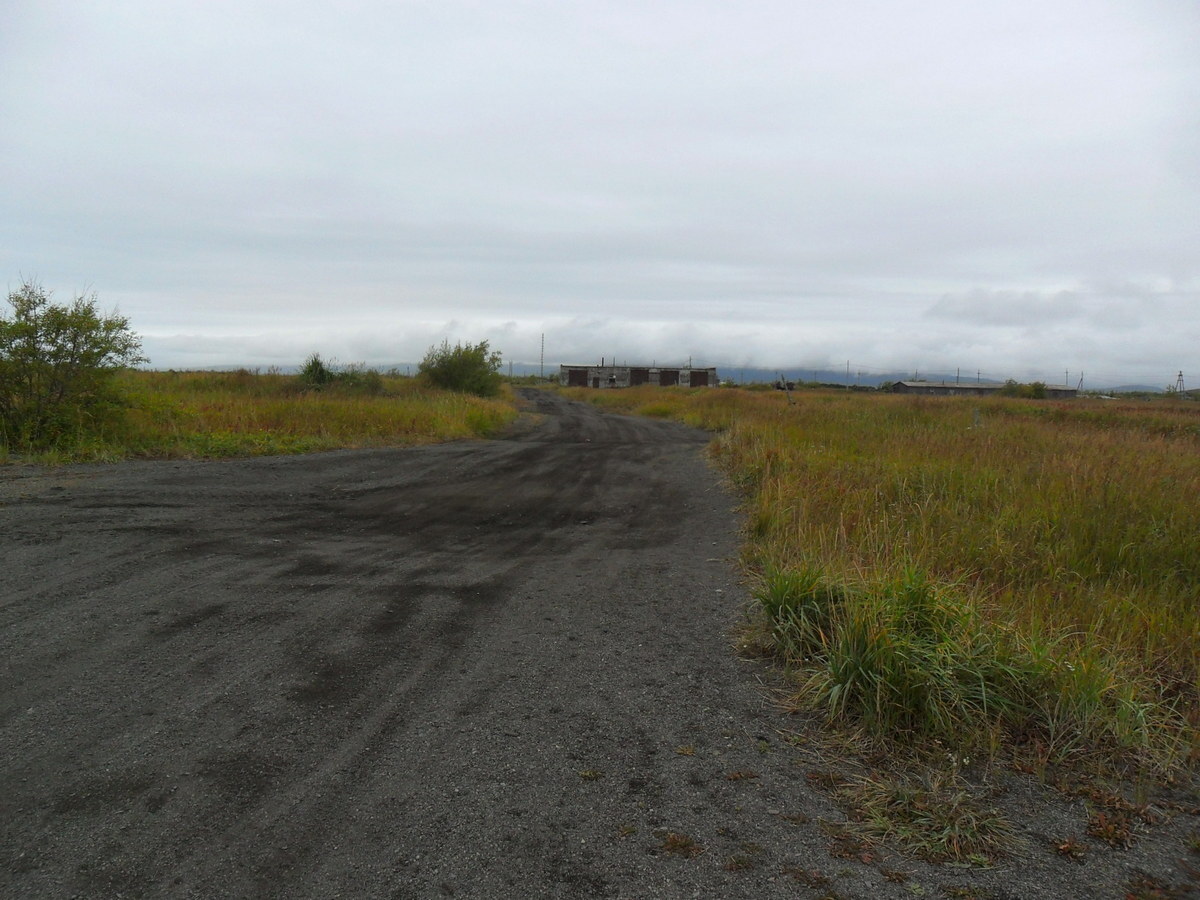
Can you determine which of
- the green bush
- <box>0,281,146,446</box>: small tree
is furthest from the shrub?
<box>0,281,146,446</box>: small tree

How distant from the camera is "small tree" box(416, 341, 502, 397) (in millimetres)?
34188

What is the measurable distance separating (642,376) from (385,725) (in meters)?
85.1

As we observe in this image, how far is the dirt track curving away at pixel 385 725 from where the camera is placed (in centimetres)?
257

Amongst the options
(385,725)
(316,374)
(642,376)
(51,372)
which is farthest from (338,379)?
(642,376)

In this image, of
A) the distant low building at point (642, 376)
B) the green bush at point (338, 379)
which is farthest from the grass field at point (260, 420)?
the distant low building at point (642, 376)

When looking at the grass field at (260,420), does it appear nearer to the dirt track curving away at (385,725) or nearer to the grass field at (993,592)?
the dirt track curving away at (385,725)

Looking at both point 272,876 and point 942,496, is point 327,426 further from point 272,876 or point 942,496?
point 272,876

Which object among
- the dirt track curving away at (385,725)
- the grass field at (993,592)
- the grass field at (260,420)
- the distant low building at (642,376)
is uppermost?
the distant low building at (642,376)

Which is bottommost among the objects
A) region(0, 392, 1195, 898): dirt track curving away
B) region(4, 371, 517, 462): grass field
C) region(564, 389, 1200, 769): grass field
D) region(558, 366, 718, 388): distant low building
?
region(0, 392, 1195, 898): dirt track curving away

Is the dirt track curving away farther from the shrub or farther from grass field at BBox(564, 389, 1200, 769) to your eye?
the shrub

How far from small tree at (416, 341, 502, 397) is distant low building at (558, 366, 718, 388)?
49.7 metres

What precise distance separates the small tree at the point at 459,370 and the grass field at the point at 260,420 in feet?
23.5

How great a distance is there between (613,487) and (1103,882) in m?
9.53

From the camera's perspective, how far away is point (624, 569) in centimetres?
677
